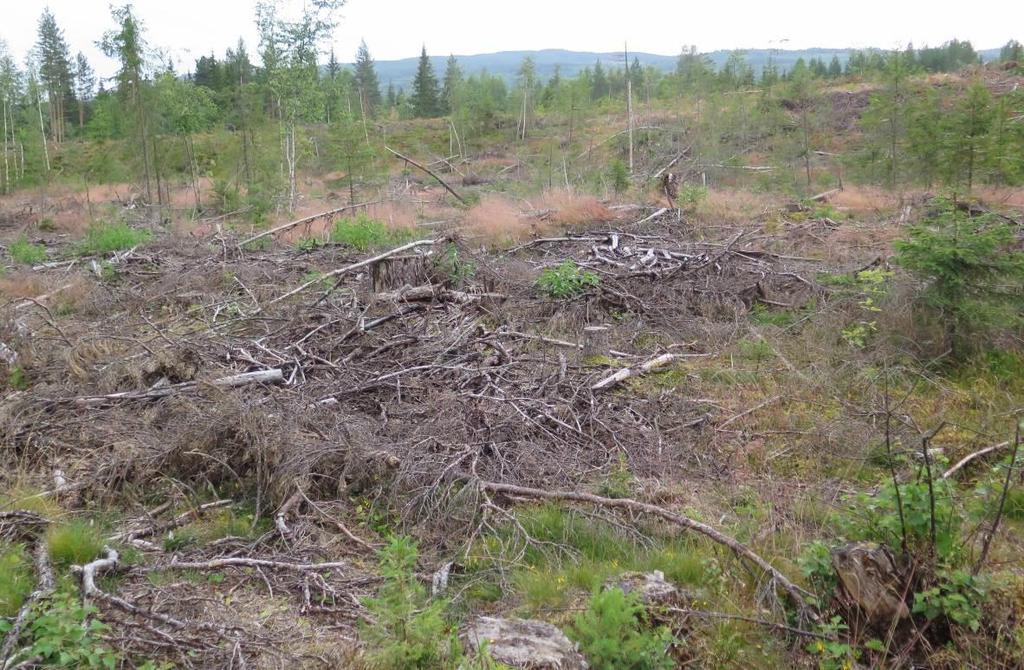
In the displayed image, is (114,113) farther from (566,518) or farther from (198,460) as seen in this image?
(566,518)

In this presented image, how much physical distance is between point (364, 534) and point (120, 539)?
4.38 ft

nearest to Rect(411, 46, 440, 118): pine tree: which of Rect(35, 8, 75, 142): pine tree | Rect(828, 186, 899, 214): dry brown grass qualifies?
Rect(35, 8, 75, 142): pine tree

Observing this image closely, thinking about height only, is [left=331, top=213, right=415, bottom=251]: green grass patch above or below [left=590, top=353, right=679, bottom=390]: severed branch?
above

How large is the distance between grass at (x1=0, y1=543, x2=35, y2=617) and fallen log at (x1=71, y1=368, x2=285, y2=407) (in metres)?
1.89

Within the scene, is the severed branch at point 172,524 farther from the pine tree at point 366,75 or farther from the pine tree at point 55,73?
the pine tree at point 366,75

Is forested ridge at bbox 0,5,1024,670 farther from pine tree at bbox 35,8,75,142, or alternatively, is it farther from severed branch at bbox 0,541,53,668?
pine tree at bbox 35,8,75,142

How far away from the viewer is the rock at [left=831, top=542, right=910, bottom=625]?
2.54 meters

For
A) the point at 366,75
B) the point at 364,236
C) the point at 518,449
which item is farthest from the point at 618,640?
the point at 366,75

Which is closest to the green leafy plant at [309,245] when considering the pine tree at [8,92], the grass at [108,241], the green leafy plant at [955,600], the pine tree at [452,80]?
the grass at [108,241]

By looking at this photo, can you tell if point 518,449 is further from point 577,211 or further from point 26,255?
point 26,255

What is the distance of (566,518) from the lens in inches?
145

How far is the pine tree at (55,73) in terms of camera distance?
43062mm

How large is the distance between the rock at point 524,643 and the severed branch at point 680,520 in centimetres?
96

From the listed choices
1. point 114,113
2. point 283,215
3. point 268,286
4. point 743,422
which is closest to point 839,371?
point 743,422
